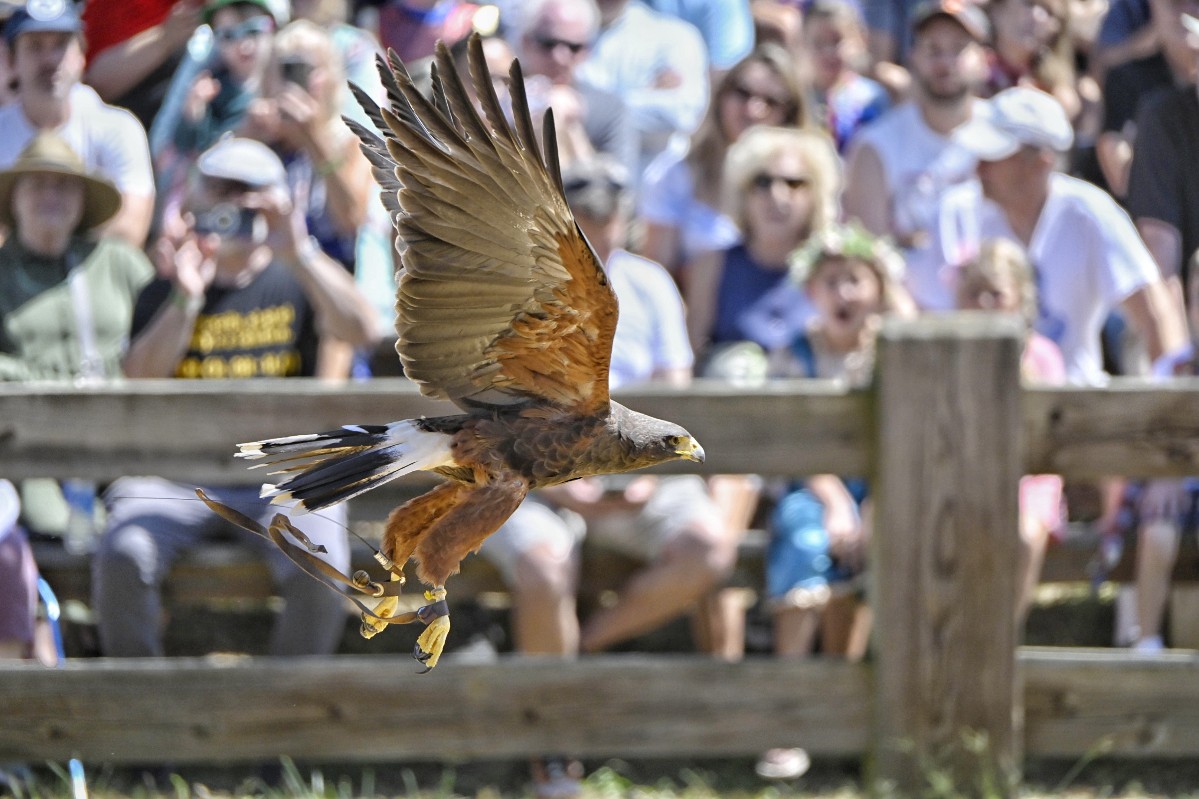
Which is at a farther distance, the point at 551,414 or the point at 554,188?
the point at 551,414

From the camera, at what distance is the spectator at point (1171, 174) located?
5.82 meters

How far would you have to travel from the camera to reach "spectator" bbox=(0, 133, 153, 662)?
488 centimetres

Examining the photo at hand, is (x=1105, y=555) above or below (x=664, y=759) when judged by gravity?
above

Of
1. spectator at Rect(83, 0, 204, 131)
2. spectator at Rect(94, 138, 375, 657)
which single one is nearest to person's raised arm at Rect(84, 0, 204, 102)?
spectator at Rect(83, 0, 204, 131)

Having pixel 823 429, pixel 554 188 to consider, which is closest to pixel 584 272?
pixel 554 188

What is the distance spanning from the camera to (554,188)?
2.80 metres

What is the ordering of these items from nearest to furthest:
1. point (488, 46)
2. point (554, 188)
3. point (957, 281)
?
point (554, 188) → point (957, 281) → point (488, 46)

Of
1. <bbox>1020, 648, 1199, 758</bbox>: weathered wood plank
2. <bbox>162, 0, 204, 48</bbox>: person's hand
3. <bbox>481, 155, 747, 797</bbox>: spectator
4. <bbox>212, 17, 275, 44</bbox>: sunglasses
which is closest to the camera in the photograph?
<bbox>1020, 648, 1199, 758</bbox>: weathered wood plank

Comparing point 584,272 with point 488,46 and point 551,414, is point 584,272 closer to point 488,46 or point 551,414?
point 551,414

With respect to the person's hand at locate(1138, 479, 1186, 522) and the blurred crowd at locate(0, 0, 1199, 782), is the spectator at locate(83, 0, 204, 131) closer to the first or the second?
the blurred crowd at locate(0, 0, 1199, 782)

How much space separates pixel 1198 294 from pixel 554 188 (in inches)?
119

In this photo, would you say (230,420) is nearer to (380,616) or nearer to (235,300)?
(235,300)

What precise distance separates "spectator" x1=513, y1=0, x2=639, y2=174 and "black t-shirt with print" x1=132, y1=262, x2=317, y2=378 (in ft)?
4.31

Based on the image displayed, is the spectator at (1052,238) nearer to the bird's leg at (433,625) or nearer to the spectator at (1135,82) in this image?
the spectator at (1135,82)
